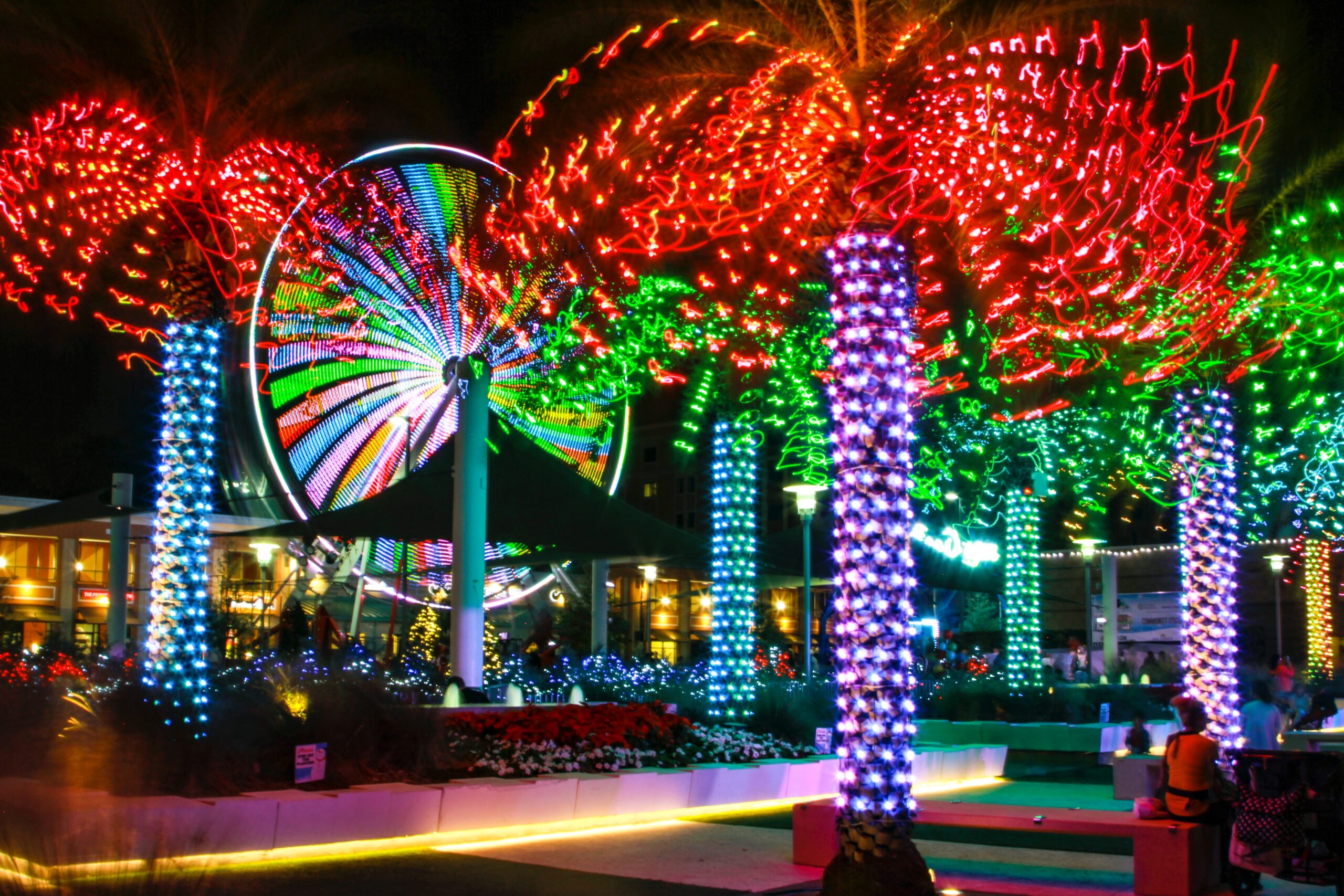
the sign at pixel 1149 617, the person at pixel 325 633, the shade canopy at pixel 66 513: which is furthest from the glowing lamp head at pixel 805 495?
the sign at pixel 1149 617

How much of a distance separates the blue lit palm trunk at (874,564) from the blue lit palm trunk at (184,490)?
7.55m

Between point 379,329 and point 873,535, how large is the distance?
17.3m

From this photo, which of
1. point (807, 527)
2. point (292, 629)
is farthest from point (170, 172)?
point (807, 527)

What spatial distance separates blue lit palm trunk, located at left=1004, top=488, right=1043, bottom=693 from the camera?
24.0m

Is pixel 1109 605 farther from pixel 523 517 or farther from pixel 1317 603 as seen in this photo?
pixel 523 517

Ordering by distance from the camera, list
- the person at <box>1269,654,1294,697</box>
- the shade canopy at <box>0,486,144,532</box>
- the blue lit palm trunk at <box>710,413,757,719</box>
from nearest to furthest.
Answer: the blue lit palm trunk at <box>710,413,757,719</box> → the person at <box>1269,654,1294,697</box> → the shade canopy at <box>0,486,144,532</box>

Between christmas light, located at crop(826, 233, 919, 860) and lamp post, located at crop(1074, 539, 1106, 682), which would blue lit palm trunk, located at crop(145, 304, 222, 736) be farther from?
lamp post, located at crop(1074, 539, 1106, 682)

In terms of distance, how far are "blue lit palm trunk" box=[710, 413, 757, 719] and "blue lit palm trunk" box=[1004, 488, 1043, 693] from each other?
7.08 meters

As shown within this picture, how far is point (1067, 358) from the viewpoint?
57.1 ft

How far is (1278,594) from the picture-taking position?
1513 inches

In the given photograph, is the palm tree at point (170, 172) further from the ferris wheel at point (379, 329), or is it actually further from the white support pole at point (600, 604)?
the white support pole at point (600, 604)

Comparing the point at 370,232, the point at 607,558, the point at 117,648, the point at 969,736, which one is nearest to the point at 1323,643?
the point at 969,736

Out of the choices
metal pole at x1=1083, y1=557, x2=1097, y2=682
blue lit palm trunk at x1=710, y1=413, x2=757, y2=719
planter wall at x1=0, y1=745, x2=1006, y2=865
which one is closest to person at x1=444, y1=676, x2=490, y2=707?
blue lit palm trunk at x1=710, y1=413, x2=757, y2=719

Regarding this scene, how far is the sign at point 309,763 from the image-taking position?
1059 cm
